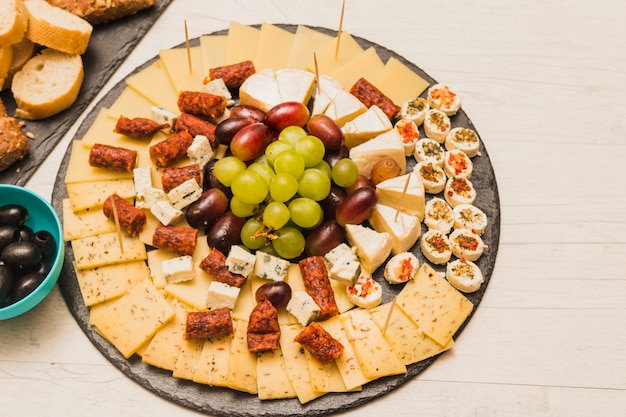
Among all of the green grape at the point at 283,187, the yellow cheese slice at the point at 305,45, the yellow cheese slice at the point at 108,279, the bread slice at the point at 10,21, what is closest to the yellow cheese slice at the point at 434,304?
the green grape at the point at 283,187

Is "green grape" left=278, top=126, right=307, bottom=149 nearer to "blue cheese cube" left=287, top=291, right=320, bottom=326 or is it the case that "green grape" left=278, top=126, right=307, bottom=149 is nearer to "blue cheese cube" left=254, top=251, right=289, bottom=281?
"blue cheese cube" left=254, top=251, right=289, bottom=281

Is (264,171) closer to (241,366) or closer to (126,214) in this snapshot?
(126,214)

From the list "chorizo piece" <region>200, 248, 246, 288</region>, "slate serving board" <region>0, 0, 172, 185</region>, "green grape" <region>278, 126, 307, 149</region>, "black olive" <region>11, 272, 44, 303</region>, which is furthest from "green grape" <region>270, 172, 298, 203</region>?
"slate serving board" <region>0, 0, 172, 185</region>

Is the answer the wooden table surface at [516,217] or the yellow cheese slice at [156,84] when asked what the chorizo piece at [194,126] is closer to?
the yellow cheese slice at [156,84]

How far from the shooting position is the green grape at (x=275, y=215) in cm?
184

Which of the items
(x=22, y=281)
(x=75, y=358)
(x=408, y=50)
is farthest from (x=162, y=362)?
(x=408, y=50)

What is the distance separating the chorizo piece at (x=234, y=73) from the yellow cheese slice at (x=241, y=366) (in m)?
0.88

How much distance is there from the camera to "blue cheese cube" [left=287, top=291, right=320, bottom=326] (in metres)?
1.83

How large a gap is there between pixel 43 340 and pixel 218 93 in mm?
955

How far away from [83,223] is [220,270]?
0.48 meters

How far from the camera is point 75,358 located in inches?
75.3

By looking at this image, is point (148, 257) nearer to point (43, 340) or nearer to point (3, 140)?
point (43, 340)

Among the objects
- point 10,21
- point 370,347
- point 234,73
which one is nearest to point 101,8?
point 10,21

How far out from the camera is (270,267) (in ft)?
6.28
